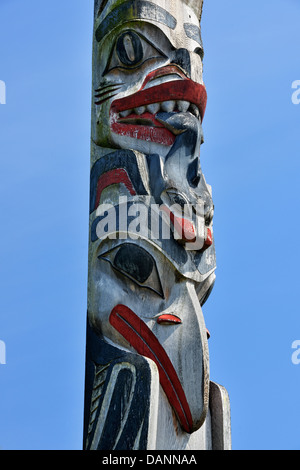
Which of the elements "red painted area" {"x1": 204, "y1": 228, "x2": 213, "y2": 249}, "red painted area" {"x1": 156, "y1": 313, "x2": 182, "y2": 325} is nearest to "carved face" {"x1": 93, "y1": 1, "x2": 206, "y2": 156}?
"red painted area" {"x1": 204, "y1": 228, "x2": 213, "y2": 249}

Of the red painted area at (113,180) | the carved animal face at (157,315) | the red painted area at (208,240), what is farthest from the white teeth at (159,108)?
the carved animal face at (157,315)

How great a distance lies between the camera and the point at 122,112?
27.0ft

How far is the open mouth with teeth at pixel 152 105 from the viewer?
811 centimetres

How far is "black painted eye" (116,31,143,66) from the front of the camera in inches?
328

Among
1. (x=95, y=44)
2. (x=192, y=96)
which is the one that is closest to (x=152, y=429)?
(x=192, y=96)

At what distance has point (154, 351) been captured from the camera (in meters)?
7.23

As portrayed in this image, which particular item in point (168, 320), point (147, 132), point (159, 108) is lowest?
point (168, 320)

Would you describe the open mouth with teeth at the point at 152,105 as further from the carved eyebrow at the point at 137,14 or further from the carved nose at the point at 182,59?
the carved eyebrow at the point at 137,14

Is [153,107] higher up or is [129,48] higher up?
[129,48]

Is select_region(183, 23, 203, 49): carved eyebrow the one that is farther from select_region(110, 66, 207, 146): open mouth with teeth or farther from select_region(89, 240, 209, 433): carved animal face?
select_region(89, 240, 209, 433): carved animal face

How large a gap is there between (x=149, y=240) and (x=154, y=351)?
0.92 meters

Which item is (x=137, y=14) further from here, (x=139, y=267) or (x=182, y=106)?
(x=139, y=267)

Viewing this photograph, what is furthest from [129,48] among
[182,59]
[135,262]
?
[135,262]

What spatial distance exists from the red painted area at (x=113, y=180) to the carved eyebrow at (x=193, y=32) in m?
1.63
